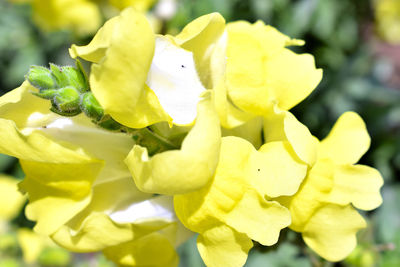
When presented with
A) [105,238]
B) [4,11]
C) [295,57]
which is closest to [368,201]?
[295,57]

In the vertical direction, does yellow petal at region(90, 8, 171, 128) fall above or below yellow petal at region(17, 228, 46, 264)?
above

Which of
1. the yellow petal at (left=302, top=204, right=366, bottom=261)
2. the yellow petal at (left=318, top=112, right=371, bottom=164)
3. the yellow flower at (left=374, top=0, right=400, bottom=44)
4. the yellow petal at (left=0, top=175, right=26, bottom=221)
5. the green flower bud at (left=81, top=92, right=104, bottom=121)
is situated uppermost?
the green flower bud at (left=81, top=92, right=104, bottom=121)

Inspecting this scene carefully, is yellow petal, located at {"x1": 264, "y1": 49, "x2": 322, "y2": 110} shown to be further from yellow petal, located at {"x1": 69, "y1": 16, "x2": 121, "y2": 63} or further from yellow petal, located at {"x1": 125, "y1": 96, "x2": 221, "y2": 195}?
yellow petal, located at {"x1": 69, "y1": 16, "x2": 121, "y2": 63}

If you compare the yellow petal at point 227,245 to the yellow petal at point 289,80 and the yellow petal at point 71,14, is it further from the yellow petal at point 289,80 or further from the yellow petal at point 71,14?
the yellow petal at point 71,14

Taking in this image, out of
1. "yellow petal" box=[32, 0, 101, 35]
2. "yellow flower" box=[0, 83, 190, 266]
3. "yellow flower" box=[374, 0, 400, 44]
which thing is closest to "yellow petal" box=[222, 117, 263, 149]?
"yellow flower" box=[0, 83, 190, 266]

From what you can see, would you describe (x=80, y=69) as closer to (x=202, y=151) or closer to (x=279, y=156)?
(x=202, y=151)

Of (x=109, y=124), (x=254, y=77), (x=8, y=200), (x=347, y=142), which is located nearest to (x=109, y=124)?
(x=109, y=124)

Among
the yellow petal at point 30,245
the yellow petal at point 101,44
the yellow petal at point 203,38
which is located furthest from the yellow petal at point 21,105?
the yellow petal at point 30,245

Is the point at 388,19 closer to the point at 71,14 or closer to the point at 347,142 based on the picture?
the point at 71,14
